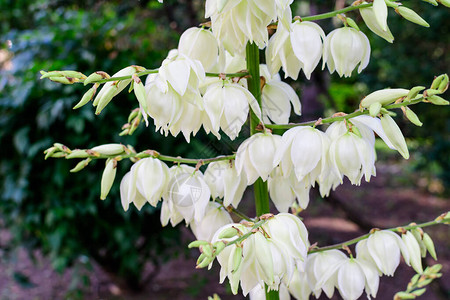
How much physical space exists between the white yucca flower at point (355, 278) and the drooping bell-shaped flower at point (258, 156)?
0.84ft

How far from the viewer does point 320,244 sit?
3.15 m

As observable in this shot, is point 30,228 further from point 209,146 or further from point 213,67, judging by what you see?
point 213,67

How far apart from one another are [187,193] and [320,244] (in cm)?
250

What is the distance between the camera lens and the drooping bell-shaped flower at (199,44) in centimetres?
82

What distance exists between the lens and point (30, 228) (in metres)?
2.35

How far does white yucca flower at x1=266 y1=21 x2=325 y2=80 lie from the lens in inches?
30.4

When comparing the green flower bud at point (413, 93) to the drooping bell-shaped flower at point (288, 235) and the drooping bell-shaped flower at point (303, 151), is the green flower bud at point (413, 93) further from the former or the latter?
the drooping bell-shaped flower at point (288, 235)

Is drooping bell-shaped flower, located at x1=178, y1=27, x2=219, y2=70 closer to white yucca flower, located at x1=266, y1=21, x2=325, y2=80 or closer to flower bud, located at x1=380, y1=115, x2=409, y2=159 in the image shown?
→ white yucca flower, located at x1=266, y1=21, x2=325, y2=80

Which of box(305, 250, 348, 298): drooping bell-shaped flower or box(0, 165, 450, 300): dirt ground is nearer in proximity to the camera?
box(305, 250, 348, 298): drooping bell-shaped flower

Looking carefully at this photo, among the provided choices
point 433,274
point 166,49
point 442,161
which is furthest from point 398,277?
point 433,274

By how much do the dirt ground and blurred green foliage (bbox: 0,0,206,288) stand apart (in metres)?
0.29

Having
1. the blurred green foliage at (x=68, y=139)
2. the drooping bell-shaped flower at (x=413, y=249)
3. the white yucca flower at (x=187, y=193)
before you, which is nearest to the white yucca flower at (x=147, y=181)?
the white yucca flower at (x=187, y=193)

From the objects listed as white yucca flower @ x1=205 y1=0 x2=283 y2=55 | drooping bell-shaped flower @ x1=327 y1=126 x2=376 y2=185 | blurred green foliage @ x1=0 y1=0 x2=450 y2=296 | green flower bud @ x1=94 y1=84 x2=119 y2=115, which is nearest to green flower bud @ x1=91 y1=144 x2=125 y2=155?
green flower bud @ x1=94 y1=84 x2=119 y2=115

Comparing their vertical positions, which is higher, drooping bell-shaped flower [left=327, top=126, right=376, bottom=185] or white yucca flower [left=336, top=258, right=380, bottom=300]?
drooping bell-shaped flower [left=327, top=126, right=376, bottom=185]
